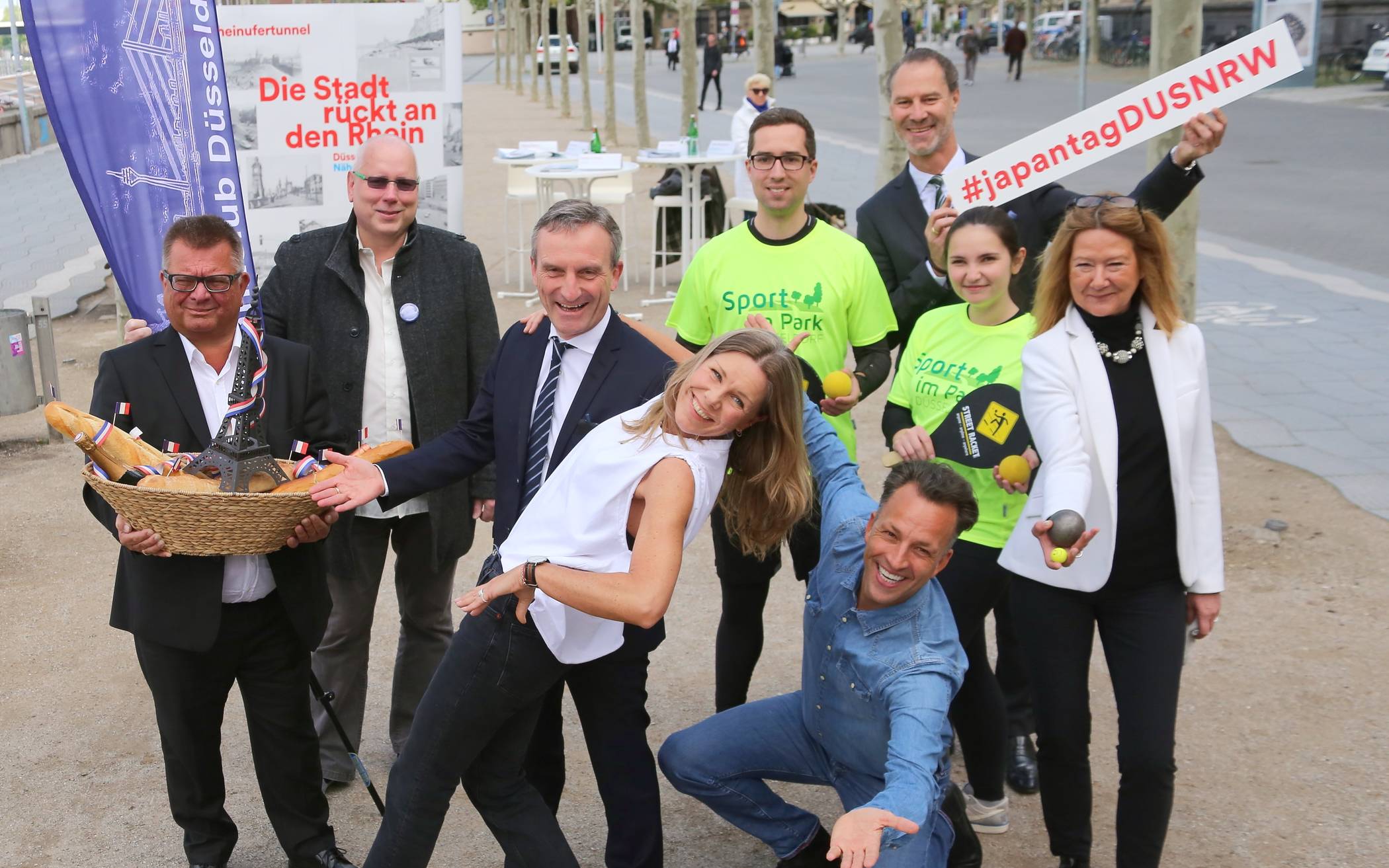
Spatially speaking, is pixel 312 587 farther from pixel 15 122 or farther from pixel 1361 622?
pixel 15 122

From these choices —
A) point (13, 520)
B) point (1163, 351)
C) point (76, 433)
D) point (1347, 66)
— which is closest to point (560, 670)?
point (76, 433)

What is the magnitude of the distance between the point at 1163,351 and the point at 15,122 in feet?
94.6

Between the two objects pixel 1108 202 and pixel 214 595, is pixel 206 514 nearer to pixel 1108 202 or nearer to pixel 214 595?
pixel 214 595

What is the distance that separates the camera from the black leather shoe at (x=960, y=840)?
3285 millimetres

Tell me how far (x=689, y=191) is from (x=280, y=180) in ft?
18.9

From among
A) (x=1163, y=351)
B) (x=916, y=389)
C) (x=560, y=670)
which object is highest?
(x=1163, y=351)

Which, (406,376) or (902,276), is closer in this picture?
(406,376)

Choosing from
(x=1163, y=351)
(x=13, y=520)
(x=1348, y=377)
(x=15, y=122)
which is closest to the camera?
(x=1163, y=351)

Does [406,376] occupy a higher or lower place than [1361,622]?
higher

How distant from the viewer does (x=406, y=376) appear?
3.98 m

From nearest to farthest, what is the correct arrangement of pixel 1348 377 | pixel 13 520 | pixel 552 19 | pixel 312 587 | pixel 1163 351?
pixel 1163 351 < pixel 312 587 < pixel 13 520 < pixel 1348 377 < pixel 552 19

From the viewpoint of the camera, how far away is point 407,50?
6.92 m

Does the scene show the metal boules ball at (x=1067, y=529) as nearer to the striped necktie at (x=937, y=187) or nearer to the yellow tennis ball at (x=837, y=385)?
the yellow tennis ball at (x=837, y=385)

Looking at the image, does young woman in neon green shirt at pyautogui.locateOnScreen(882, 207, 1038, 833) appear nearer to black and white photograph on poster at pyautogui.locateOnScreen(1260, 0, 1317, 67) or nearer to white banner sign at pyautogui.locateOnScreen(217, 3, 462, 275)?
white banner sign at pyautogui.locateOnScreen(217, 3, 462, 275)
